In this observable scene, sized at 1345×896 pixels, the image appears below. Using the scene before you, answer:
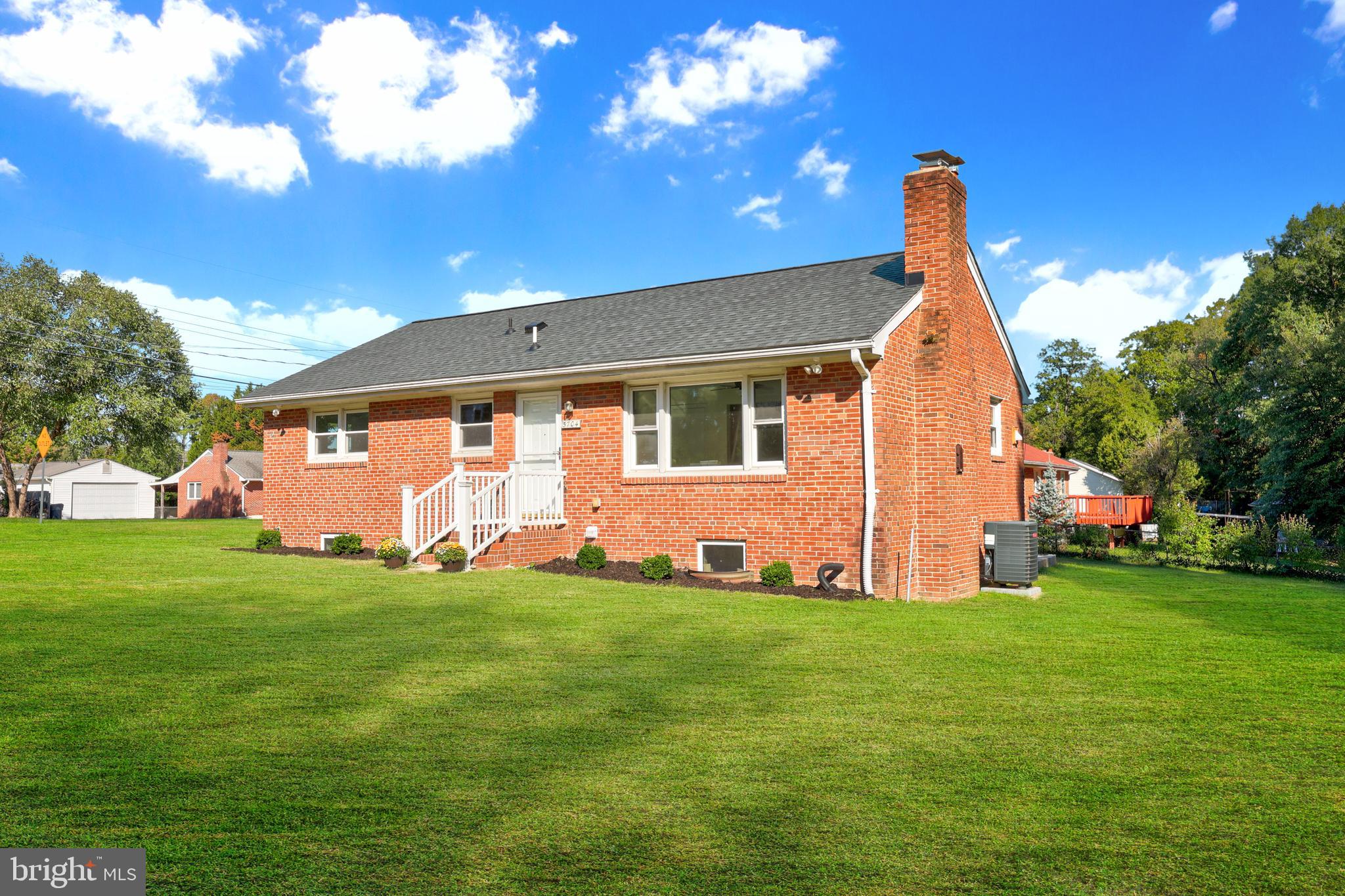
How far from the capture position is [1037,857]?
3.20m

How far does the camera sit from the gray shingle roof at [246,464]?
179 feet

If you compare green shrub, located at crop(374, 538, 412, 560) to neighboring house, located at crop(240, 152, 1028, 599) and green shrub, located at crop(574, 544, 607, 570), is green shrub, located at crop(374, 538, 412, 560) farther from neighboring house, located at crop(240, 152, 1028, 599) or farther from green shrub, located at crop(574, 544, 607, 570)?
green shrub, located at crop(574, 544, 607, 570)

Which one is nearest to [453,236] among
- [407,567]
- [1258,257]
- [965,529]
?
[407,567]

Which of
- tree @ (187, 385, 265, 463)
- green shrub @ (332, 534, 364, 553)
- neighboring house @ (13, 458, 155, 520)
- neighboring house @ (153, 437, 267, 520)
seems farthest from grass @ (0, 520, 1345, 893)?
tree @ (187, 385, 265, 463)

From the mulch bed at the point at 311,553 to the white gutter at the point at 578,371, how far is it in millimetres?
3010

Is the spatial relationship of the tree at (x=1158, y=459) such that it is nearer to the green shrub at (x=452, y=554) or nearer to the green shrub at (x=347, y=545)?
the green shrub at (x=452, y=554)

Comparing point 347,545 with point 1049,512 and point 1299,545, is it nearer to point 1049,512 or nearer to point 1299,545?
point 1049,512

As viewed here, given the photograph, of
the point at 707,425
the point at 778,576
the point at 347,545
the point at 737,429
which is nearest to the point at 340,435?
the point at 347,545

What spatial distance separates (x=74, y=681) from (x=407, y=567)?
7.31 m

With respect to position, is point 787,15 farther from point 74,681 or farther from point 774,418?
point 74,681

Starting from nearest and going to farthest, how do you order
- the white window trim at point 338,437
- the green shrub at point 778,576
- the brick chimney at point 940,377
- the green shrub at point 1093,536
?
1. the green shrub at point 778,576
2. the brick chimney at point 940,377
3. the white window trim at point 338,437
4. the green shrub at point 1093,536

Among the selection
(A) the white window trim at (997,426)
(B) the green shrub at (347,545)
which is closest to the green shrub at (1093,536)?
(A) the white window trim at (997,426)

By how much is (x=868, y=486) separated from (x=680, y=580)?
302 cm

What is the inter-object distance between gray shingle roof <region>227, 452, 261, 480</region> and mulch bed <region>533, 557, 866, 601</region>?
159 ft
